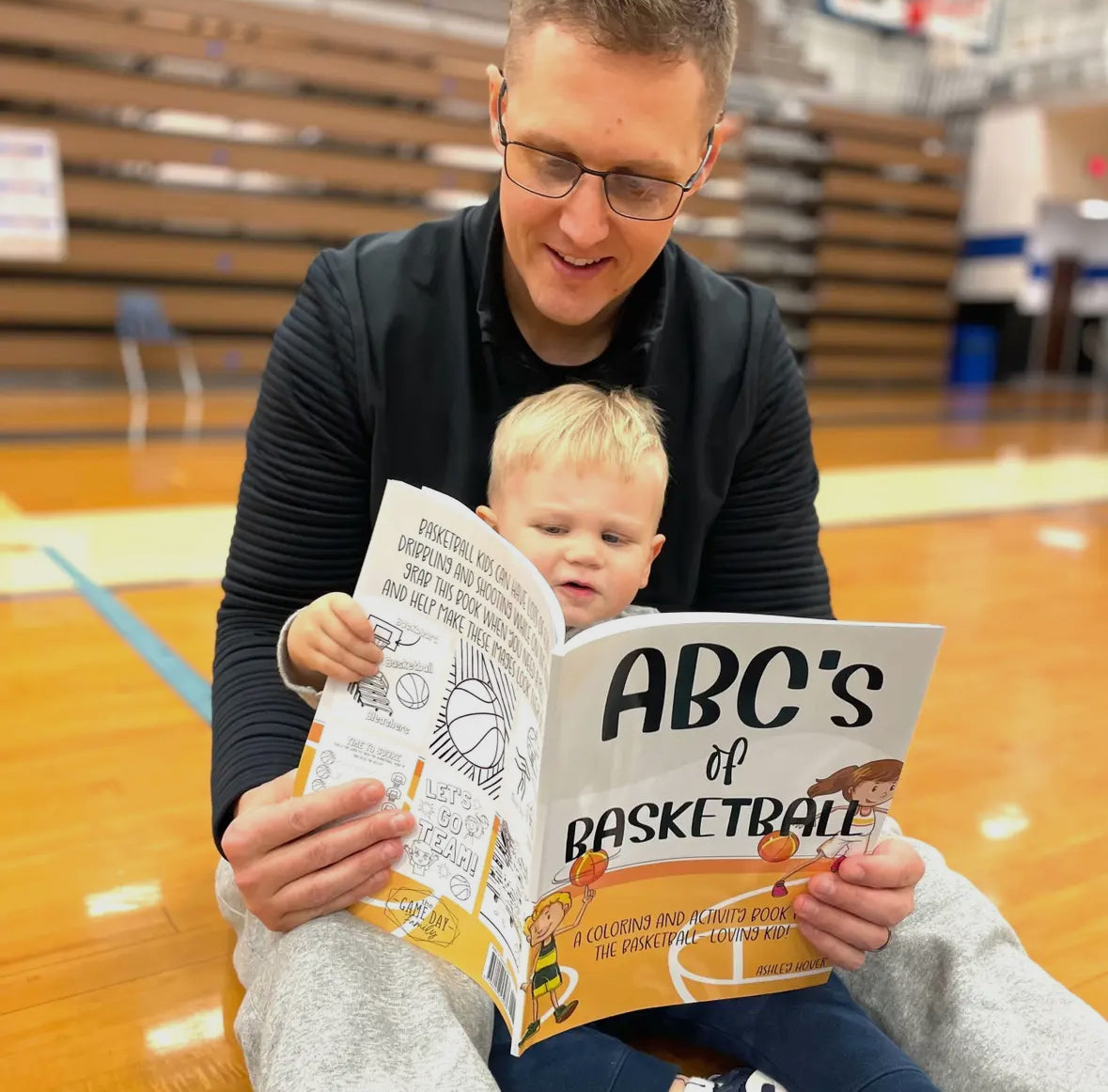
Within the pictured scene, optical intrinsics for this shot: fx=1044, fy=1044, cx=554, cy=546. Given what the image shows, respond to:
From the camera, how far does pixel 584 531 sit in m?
0.95

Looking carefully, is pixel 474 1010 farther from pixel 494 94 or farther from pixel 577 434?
pixel 494 94

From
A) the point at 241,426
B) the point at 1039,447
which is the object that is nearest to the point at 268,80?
the point at 241,426

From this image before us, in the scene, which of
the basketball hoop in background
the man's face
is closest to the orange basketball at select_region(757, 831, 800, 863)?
the man's face

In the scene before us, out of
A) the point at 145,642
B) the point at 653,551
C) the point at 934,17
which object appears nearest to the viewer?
the point at 653,551

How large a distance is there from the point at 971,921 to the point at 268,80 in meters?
6.73

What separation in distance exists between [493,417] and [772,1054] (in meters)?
0.64

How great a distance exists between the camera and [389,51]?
6770mm

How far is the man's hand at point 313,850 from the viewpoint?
80 centimetres

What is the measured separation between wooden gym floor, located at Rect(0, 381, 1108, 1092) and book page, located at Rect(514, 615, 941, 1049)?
1.35 ft

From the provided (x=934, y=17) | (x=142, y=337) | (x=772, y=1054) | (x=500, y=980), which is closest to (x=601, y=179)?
(x=500, y=980)

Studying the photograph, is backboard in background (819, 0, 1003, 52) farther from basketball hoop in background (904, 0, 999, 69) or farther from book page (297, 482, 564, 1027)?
book page (297, 482, 564, 1027)

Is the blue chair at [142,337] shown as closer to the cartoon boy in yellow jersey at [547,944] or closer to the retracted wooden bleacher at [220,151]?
the retracted wooden bleacher at [220,151]

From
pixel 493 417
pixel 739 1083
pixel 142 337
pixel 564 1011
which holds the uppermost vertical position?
pixel 493 417

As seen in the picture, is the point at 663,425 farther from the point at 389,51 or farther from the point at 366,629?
the point at 389,51
